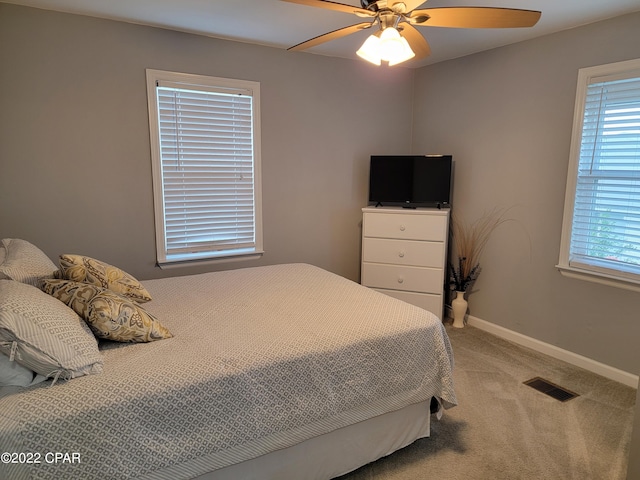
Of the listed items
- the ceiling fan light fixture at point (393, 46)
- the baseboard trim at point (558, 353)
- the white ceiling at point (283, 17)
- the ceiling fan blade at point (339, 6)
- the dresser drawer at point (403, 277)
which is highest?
the white ceiling at point (283, 17)

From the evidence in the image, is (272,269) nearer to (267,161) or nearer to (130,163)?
(267,161)

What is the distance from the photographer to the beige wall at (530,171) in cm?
286

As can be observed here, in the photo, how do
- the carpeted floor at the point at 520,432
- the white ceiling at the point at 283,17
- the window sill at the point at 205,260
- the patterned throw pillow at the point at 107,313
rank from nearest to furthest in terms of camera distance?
the patterned throw pillow at the point at 107,313, the carpeted floor at the point at 520,432, the white ceiling at the point at 283,17, the window sill at the point at 205,260

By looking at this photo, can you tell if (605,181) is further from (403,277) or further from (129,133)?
(129,133)

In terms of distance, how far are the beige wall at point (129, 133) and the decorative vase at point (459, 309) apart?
3.88 ft

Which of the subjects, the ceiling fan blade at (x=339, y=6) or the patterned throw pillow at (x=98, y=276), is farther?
the patterned throw pillow at (x=98, y=276)

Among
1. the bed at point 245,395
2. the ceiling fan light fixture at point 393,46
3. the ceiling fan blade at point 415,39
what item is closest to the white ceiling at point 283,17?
the ceiling fan blade at point 415,39

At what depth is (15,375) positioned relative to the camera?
1354 millimetres

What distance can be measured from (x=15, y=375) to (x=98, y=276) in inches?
31.4

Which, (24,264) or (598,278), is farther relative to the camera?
(598,278)

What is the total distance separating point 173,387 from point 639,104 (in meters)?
3.16

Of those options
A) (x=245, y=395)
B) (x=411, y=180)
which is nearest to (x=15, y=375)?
(x=245, y=395)

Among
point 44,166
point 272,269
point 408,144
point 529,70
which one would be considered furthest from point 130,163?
Result: point 529,70

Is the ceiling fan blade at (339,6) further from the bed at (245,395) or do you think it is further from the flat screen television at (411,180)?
the flat screen television at (411,180)
